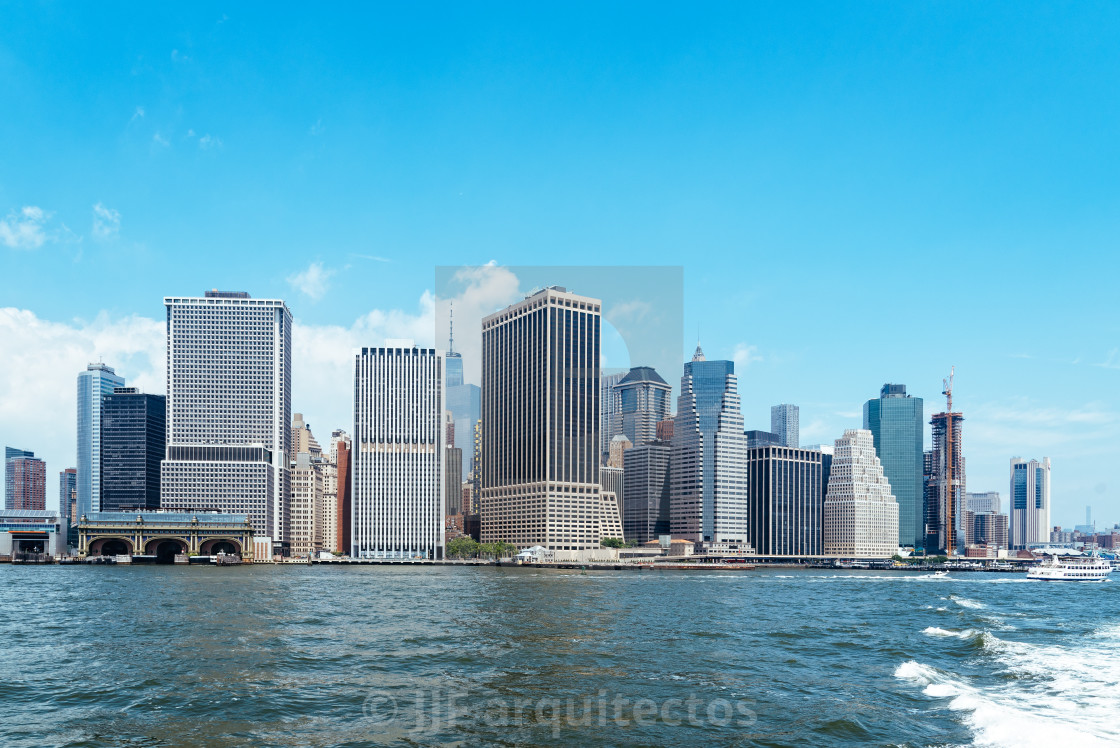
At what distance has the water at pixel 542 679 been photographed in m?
37.4

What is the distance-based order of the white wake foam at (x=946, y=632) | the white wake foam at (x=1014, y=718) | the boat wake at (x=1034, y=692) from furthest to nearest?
the white wake foam at (x=946, y=632)
the boat wake at (x=1034, y=692)
the white wake foam at (x=1014, y=718)

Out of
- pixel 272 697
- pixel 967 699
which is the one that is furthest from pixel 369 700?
pixel 967 699

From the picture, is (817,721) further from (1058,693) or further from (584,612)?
(584,612)

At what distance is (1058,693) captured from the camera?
46.8 meters

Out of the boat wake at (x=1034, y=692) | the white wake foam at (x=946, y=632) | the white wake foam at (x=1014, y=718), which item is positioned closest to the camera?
the white wake foam at (x=1014, y=718)

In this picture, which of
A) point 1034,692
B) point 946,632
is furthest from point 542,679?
point 946,632

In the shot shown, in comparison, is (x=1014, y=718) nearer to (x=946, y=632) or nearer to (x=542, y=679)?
(x=542, y=679)

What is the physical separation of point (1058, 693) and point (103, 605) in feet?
302

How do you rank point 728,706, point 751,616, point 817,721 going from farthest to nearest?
1. point 751,616
2. point 728,706
3. point 817,721

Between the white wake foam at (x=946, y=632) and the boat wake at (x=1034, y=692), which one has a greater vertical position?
the boat wake at (x=1034, y=692)

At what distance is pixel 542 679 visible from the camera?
49000 millimetres

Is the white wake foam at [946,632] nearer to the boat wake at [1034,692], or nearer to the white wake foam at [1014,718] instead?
the boat wake at [1034,692]

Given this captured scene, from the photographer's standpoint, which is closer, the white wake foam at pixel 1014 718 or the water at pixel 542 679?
the white wake foam at pixel 1014 718

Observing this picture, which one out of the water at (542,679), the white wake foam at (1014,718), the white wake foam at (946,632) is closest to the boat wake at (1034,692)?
the white wake foam at (1014,718)
